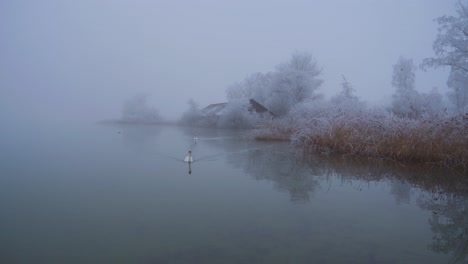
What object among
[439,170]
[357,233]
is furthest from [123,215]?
[439,170]

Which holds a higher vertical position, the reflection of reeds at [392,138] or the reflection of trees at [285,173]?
the reflection of reeds at [392,138]

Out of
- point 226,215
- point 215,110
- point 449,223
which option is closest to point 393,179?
point 449,223

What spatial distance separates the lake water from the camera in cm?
293

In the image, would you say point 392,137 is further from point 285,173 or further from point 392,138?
point 285,173

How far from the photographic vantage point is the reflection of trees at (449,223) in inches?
121

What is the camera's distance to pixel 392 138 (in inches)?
354

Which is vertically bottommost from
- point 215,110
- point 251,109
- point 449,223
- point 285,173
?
point 449,223

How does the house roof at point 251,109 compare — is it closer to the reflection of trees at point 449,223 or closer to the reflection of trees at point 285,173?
the reflection of trees at point 285,173

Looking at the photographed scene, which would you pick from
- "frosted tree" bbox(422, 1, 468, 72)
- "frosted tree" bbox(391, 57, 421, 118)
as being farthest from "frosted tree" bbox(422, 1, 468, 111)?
"frosted tree" bbox(391, 57, 421, 118)

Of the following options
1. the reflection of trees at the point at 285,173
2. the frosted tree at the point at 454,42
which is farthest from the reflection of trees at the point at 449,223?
the frosted tree at the point at 454,42

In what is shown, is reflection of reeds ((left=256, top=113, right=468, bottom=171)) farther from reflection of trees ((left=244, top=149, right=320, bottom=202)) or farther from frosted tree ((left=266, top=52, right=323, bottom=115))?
frosted tree ((left=266, top=52, right=323, bottom=115))

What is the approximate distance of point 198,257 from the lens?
281 centimetres

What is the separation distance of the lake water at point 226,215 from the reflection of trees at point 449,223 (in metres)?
0.02

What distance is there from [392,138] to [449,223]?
18.9 feet
